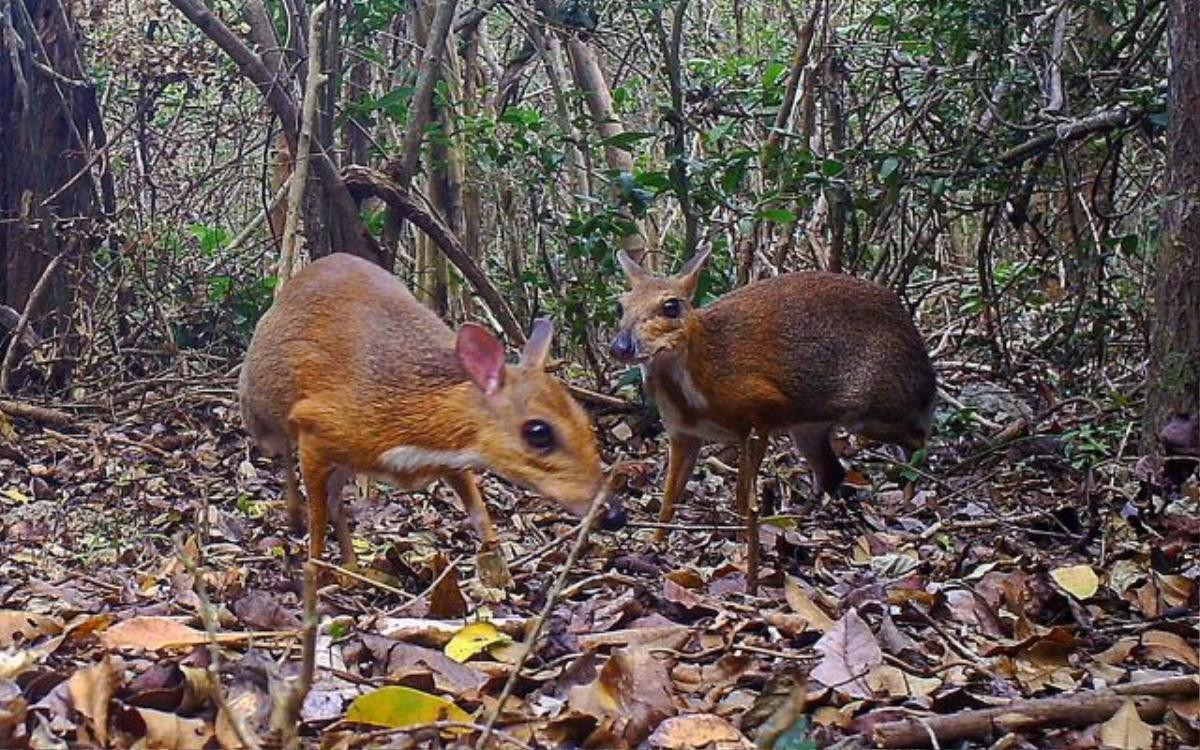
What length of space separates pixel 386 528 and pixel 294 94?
3549 mm

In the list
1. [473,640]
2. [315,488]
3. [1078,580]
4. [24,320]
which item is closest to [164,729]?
[473,640]

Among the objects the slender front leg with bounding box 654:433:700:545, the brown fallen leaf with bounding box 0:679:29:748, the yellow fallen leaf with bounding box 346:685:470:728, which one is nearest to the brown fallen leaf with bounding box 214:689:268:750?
the yellow fallen leaf with bounding box 346:685:470:728

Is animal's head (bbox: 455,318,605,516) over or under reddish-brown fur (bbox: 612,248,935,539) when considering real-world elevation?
over

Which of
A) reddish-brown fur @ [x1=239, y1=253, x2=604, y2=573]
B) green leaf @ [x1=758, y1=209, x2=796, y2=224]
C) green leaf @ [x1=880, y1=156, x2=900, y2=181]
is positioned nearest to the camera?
reddish-brown fur @ [x1=239, y1=253, x2=604, y2=573]

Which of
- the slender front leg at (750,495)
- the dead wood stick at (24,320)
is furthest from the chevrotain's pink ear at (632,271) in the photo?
the dead wood stick at (24,320)

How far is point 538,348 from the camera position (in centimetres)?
507

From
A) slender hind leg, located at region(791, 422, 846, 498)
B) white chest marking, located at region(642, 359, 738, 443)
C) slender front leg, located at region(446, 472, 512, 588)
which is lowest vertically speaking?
slender hind leg, located at region(791, 422, 846, 498)

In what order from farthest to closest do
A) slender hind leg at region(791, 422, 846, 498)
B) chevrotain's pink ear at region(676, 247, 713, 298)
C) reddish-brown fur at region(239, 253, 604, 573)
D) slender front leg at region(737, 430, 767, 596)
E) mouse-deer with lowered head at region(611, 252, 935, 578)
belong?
1. slender hind leg at region(791, 422, 846, 498)
2. chevrotain's pink ear at region(676, 247, 713, 298)
3. mouse-deer with lowered head at region(611, 252, 935, 578)
4. reddish-brown fur at region(239, 253, 604, 573)
5. slender front leg at region(737, 430, 767, 596)

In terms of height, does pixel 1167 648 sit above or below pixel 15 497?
above

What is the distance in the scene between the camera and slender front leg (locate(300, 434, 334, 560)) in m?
5.09

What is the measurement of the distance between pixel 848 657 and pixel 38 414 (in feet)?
19.9

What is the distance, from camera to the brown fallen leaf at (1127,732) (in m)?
2.90

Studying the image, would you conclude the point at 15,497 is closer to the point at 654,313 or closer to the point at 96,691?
the point at 654,313

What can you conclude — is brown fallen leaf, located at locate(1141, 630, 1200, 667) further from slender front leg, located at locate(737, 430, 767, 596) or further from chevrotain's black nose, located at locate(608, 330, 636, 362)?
chevrotain's black nose, located at locate(608, 330, 636, 362)
